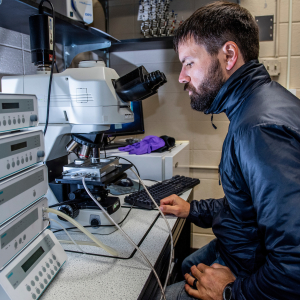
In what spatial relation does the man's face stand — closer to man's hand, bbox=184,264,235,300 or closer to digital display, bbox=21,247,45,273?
man's hand, bbox=184,264,235,300

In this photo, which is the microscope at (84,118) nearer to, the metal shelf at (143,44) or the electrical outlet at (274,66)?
the metal shelf at (143,44)

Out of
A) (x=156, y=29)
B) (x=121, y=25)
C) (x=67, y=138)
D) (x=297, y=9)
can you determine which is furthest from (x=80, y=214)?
(x=297, y=9)

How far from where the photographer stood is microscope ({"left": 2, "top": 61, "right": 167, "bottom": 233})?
959 millimetres

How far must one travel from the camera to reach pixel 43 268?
663mm

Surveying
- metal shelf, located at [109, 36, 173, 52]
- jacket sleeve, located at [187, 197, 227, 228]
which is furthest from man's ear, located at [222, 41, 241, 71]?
metal shelf, located at [109, 36, 173, 52]

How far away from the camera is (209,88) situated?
951 millimetres

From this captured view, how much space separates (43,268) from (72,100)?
58cm

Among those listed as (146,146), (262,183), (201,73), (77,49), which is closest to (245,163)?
(262,183)

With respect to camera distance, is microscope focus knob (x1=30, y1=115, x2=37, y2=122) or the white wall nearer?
microscope focus knob (x1=30, y1=115, x2=37, y2=122)

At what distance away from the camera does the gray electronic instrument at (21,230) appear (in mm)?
557

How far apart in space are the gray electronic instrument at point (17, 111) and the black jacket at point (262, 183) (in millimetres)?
524

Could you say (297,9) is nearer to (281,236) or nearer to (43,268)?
(281,236)

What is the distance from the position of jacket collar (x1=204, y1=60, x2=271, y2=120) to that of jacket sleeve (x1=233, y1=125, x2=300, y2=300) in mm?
216

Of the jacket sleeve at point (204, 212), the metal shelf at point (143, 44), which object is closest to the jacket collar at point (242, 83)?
the jacket sleeve at point (204, 212)
